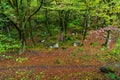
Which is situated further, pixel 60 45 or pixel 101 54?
pixel 60 45

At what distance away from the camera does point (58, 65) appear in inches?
743

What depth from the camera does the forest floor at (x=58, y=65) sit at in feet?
52.0

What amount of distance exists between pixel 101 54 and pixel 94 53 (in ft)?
2.50

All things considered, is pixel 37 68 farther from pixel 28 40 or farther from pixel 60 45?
pixel 28 40

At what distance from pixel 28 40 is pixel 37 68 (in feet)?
47.4

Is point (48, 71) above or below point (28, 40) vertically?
above

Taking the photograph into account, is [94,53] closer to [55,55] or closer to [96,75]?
[55,55]

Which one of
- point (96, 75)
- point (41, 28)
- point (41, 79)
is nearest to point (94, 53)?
point (96, 75)

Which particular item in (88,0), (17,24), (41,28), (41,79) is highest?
(88,0)

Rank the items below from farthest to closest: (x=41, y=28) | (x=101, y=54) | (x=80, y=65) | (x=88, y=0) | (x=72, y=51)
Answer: (x=41, y=28)
(x=72, y=51)
(x=101, y=54)
(x=88, y=0)
(x=80, y=65)

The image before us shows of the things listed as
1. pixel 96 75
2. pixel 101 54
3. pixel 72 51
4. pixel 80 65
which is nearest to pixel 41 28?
pixel 72 51

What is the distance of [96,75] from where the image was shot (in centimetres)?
1595

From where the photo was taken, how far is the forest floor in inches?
624

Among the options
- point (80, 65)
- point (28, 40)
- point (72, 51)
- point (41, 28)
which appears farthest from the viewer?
point (41, 28)
